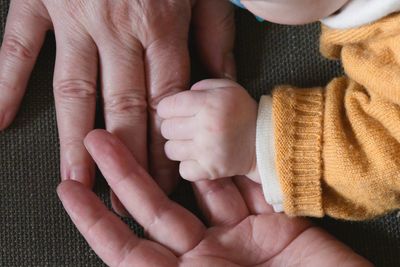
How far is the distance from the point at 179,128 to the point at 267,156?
3.9 inches

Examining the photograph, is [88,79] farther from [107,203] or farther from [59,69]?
[107,203]

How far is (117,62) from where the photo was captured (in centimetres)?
70

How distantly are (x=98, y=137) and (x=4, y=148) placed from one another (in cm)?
15

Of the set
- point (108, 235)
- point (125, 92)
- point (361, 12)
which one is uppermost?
point (361, 12)

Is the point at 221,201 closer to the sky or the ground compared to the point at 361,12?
closer to the ground

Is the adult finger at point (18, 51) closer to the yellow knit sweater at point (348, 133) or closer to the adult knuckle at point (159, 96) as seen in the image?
the adult knuckle at point (159, 96)

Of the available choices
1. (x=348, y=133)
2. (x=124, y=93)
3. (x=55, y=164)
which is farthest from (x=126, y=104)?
(x=348, y=133)

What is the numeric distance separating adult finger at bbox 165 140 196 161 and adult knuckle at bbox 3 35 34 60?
22 centimetres

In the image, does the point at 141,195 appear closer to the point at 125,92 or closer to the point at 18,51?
the point at 125,92

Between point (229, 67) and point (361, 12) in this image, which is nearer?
point (361, 12)

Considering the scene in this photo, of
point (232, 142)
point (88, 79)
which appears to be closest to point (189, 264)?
point (232, 142)

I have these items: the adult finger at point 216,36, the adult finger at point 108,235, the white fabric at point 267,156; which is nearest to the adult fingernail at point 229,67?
the adult finger at point 216,36

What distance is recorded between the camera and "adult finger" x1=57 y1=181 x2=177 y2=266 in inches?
24.6

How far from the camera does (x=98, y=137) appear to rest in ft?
2.15
